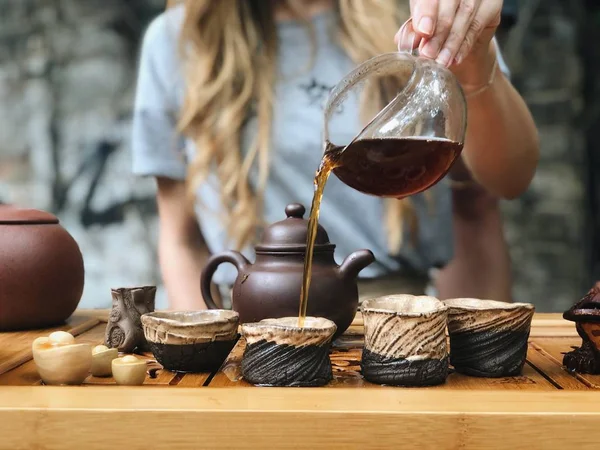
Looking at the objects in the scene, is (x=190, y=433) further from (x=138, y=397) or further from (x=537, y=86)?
(x=537, y=86)

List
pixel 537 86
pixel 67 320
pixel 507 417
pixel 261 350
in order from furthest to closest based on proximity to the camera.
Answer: pixel 537 86 → pixel 67 320 → pixel 261 350 → pixel 507 417

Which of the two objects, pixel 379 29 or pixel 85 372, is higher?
pixel 379 29

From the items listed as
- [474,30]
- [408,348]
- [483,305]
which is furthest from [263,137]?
[408,348]

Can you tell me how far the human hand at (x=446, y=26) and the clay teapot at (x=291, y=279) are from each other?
Answer: 36cm

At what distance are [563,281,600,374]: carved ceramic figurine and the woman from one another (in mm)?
1216

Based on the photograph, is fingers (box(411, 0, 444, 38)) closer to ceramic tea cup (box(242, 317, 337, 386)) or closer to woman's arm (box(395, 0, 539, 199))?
woman's arm (box(395, 0, 539, 199))

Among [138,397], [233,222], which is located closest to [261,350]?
[138,397]

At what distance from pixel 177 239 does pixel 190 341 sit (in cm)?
132

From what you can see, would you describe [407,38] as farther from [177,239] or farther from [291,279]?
[177,239]

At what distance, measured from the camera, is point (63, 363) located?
0.91m

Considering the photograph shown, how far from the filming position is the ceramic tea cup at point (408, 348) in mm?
892

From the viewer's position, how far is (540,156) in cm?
218

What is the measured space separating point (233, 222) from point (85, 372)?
1.34m

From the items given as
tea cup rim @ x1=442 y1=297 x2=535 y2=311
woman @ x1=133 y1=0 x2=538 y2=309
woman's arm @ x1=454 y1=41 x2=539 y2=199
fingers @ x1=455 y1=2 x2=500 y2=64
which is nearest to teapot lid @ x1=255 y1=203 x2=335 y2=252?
tea cup rim @ x1=442 y1=297 x2=535 y2=311
